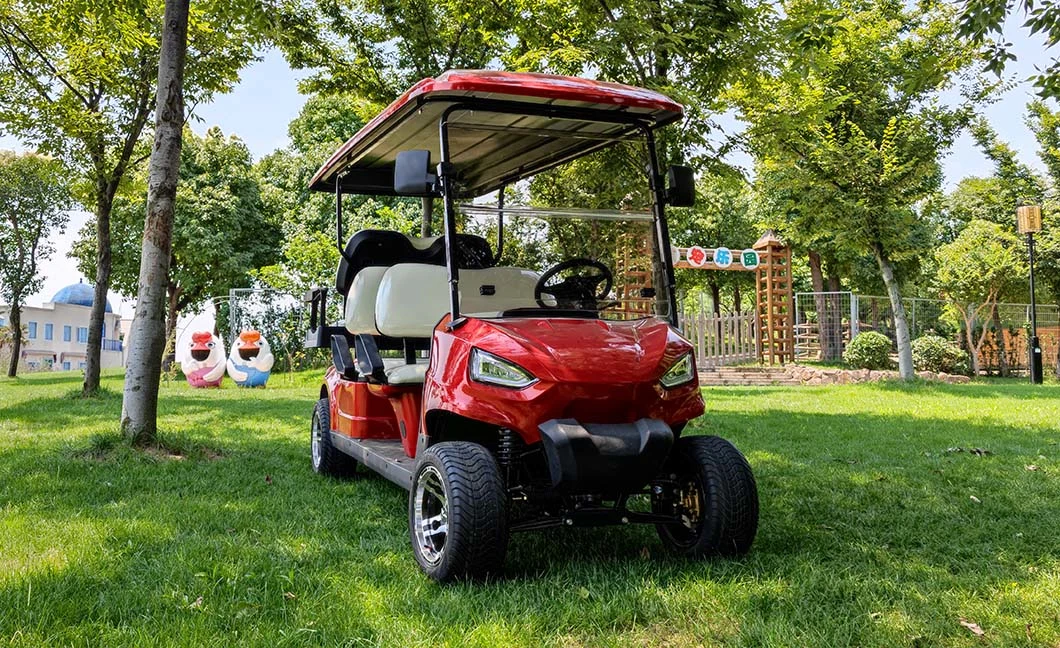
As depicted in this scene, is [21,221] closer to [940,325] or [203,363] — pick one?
[203,363]

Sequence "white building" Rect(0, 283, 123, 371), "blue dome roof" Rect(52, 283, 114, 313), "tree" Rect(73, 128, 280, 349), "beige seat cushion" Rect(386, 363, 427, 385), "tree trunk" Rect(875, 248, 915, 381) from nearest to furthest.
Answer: "beige seat cushion" Rect(386, 363, 427, 385)
"tree trunk" Rect(875, 248, 915, 381)
"tree" Rect(73, 128, 280, 349)
"white building" Rect(0, 283, 123, 371)
"blue dome roof" Rect(52, 283, 114, 313)

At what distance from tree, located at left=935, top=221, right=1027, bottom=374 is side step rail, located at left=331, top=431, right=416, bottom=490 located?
20393 millimetres

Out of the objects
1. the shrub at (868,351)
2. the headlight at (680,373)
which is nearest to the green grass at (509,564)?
the headlight at (680,373)

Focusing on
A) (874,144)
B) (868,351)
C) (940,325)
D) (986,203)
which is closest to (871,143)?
(874,144)

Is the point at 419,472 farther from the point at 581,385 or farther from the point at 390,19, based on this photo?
the point at 390,19

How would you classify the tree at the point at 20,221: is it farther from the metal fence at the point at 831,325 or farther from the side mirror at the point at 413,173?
the side mirror at the point at 413,173

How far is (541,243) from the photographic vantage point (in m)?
5.17

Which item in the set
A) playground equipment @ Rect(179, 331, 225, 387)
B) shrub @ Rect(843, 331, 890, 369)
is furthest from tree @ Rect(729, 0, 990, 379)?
playground equipment @ Rect(179, 331, 225, 387)

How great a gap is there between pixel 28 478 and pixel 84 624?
308 centimetres

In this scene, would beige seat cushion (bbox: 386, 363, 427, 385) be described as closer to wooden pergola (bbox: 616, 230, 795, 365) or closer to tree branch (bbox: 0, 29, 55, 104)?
tree branch (bbox: 0, 29, 55, 104)

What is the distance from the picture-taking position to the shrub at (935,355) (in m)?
19.4

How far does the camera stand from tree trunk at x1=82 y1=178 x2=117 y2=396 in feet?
40.7

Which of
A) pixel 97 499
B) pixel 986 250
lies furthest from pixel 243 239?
pixel 97 499

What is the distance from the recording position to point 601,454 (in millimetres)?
3301
